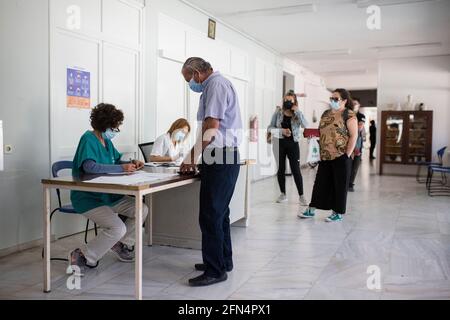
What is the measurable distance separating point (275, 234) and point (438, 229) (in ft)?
6.16

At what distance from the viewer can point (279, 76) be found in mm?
10414

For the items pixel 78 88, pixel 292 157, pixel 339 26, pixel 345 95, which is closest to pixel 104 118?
pixel 78 88

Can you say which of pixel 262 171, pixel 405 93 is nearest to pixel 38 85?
pixel 262 171

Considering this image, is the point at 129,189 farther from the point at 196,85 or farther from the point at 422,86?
the point at 422,86

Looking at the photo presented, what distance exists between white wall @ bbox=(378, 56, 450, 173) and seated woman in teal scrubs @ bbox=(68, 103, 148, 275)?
29.0ft

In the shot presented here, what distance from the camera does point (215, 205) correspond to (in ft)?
9.64

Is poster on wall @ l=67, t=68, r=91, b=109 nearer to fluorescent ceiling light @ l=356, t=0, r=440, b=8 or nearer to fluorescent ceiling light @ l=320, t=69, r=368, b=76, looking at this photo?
fluorescent ceiling light @ l=356, t=0, r=440, b=8

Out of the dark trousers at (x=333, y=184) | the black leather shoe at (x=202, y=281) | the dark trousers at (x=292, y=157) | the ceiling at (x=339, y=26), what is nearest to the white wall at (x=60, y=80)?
the ceiling at (x=339, y=26)

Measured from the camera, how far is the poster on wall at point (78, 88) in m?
4.37

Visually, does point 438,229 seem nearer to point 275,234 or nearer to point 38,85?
point 275,234

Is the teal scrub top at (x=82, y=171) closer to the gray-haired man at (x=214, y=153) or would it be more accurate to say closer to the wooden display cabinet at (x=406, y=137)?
the gray-haired man at (x=214, y=153)

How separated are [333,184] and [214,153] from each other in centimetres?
248

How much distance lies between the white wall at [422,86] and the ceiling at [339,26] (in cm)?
33
